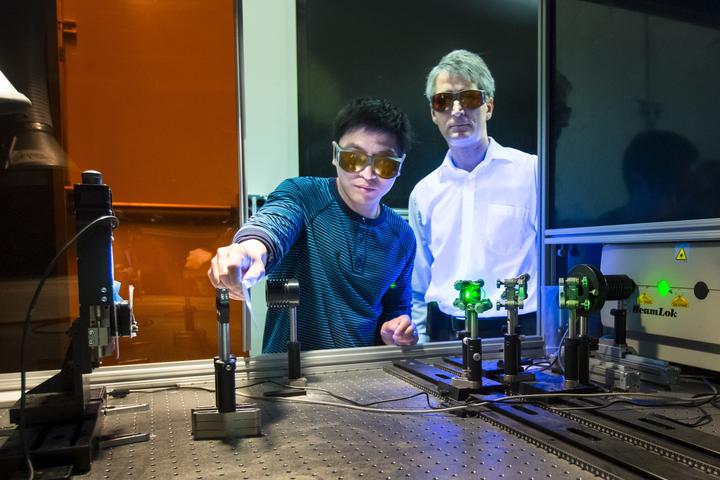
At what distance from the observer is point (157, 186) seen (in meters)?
1.76

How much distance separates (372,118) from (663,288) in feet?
4.18

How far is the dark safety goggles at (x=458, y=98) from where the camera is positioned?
2.15 metres

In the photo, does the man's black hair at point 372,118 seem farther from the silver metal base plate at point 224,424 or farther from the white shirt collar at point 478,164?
the silver metal base plate at point 224,424

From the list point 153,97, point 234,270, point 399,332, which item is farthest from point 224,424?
point 153,97

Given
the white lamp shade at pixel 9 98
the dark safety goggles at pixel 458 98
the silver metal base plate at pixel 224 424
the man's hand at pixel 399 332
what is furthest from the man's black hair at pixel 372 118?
the silver metal base plate at pixel 224 424

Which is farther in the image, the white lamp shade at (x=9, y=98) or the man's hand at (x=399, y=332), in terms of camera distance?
the man's hand at (x=399, y=332)

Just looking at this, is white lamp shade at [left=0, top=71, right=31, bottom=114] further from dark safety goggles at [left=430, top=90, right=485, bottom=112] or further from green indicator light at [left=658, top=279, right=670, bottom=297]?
green indicator light at [left=658, top=279, right=670, bottom=297]

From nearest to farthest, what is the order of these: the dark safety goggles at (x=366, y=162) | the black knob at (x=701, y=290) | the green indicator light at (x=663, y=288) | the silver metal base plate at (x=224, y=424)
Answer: the silver metal base plate at (x=224, y=424) → the black knob at (x=701, y=290) → the green indicator light at (x=663, y=288) → the dark safety goggles at (x=366, y=162)

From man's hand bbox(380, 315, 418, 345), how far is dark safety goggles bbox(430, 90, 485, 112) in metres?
0.94

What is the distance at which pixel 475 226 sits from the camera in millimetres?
2223

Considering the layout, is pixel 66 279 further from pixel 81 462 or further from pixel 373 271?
pixel 373 271

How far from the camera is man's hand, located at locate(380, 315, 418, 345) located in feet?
6.66

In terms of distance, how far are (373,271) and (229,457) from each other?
3.54 feet

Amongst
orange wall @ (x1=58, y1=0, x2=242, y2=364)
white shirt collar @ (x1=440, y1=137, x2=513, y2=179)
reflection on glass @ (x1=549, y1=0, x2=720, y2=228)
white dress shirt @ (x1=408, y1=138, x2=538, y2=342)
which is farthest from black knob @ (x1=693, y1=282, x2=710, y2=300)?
orange wall @ (x1=58, y1=0, x2=242, y2=364)
